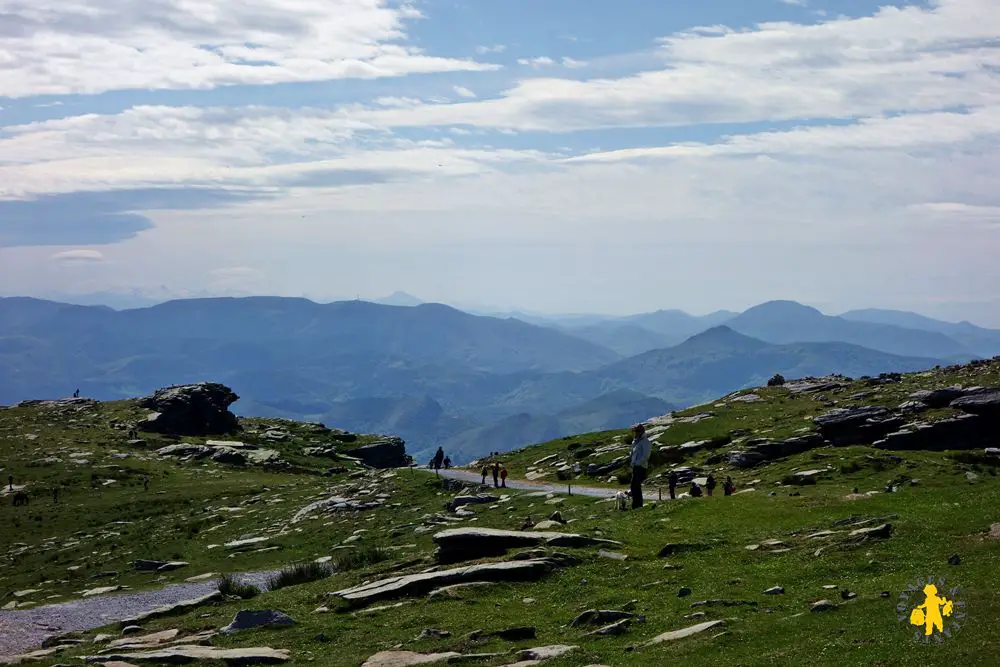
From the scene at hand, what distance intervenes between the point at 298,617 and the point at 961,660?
64.3ft

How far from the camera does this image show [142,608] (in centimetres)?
3988

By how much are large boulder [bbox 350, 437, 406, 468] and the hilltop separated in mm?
50682

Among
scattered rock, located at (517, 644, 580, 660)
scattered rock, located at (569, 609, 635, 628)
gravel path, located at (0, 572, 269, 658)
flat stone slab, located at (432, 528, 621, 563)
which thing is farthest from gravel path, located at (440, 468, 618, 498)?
scattered rock, located at (517, 644, 580, 660)

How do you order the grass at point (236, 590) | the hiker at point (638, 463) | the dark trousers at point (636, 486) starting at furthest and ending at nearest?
the hiker at point (638, 463)
the dark trousers at point (636, 486)
the grass at point (236, 590)

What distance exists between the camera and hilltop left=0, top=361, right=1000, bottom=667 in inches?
813

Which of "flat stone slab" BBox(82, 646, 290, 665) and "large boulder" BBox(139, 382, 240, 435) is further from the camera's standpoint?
"large boulder" BBox(139, 382, 240, 435)

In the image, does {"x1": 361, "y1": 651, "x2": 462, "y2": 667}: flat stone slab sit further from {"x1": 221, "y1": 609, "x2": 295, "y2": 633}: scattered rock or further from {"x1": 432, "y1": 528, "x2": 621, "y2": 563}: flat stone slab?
{"x1": 432, "y1": 528, "x2": 621, "y2": 563}: flat stone slab

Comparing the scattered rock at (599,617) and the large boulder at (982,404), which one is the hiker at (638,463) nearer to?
the scattered rock at (599,617)

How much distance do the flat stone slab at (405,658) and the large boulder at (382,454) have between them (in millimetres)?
103781

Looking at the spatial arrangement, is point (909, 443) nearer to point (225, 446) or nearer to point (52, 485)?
point (52, 485)

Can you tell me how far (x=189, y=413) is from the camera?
413ft

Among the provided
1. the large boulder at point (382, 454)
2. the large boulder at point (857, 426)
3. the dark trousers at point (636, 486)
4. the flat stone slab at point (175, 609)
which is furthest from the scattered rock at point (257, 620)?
the large boulder at point (382, 454)

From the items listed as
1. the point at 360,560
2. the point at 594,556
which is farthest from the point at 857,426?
the point at 360,560

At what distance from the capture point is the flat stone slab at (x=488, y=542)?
101ft
